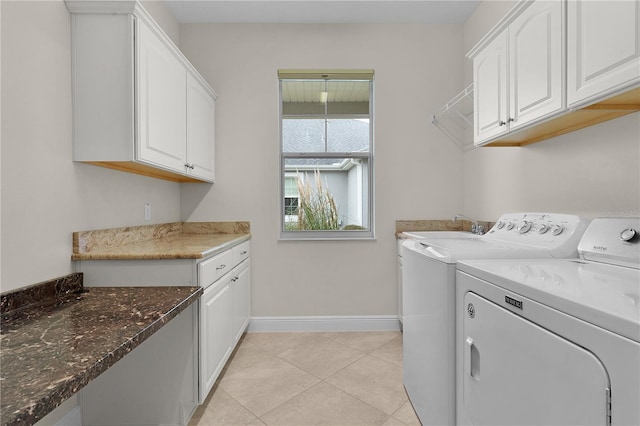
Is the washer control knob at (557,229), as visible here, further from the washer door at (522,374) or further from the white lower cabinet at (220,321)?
the white lower cabinet at (220,321)

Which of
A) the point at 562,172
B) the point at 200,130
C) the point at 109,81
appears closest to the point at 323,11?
the point at 200,130

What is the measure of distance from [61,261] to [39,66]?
2.91ft

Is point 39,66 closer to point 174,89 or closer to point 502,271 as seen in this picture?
point 174,89

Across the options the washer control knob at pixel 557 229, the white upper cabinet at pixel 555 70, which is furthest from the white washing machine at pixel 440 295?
the white upper cabinet at pixel 555 70

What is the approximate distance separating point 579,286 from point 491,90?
4.66ft

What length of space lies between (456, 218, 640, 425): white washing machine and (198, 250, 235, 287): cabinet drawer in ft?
4.00

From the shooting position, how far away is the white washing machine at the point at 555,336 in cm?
63

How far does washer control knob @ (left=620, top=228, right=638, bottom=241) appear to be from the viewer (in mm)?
1140

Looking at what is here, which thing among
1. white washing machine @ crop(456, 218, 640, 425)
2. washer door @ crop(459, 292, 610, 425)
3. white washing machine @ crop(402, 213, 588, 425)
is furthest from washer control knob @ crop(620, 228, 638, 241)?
washer door @ crop(459, 292, 610, 425)

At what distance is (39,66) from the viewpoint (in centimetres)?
136

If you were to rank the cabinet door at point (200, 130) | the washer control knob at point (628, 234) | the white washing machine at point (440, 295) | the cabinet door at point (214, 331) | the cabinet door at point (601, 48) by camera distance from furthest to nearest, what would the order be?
the cabinet door at point (200, 130)
the cabinet door at point (214, 331)
the white washing machine at point (440, 295)
the washer control knob at point (628, 234)
the cabinet door at point (601, 48)

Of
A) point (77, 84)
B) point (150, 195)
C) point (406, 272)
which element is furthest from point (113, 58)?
point (406, 272)

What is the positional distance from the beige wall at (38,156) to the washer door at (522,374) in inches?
70.7

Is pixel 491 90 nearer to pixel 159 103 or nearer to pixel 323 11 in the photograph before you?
pixel 323 11
